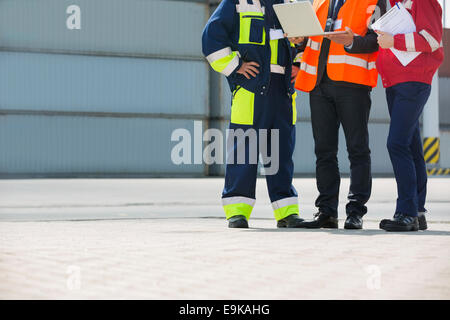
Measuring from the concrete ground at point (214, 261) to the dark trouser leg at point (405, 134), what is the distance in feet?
0.92

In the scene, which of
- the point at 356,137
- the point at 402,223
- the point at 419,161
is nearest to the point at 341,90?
the point at 356,137

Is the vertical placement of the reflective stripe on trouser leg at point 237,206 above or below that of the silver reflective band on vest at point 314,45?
below

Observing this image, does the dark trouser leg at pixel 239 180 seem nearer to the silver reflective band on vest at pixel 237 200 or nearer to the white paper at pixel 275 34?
the silver reflective band on vest at pixel 237 200

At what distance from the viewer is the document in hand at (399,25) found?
5.02 metres

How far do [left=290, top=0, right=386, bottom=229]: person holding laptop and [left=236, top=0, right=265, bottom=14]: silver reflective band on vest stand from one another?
14.3 inches

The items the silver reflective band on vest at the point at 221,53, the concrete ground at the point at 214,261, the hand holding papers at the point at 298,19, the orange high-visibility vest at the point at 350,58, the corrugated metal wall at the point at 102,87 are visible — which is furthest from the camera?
the corrugated metal wall at the point at 102,87

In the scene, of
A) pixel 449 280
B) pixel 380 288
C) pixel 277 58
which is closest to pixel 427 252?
pixel 449 280

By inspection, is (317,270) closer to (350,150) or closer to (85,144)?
(350,150)

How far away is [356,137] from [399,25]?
803 millimetres

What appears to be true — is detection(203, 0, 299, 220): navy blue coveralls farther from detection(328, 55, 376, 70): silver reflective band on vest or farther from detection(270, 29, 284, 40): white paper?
detection(328, 55, 376, 70): silver reflective band on vest

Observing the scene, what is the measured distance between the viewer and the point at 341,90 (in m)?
5.25

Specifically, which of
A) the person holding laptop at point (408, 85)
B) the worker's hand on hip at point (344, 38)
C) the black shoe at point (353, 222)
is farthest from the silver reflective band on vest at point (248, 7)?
the black shoe at point (353, 222)
